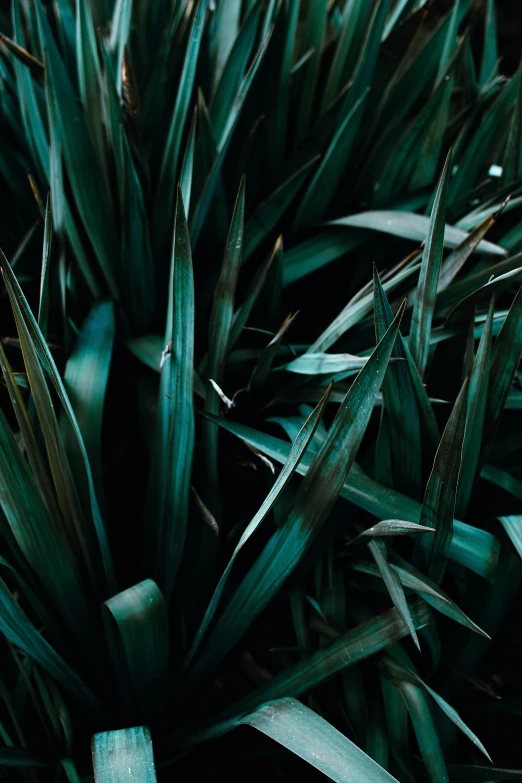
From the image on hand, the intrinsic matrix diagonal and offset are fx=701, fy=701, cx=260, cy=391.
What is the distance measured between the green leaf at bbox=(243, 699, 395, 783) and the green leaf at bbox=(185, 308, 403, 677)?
119 mm

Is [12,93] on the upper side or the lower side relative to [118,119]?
upper

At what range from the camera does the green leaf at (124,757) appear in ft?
1.85

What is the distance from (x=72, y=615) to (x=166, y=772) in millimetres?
202

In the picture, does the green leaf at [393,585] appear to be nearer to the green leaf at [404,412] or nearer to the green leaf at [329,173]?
the green leaf at [404,412]

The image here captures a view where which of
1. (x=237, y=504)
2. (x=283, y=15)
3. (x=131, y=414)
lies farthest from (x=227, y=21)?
(x=237, y=504)

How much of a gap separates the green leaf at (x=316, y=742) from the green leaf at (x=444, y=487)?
217 millimetres

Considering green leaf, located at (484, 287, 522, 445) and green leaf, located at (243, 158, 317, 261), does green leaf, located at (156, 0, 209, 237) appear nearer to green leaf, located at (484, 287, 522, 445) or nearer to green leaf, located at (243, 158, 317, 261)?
green leaf, located at (243, 158, 317, 261)

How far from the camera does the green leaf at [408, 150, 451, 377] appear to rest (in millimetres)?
741

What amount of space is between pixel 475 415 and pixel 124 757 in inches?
18.6

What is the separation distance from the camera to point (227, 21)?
123 centimetres

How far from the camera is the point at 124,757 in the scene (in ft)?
1.92

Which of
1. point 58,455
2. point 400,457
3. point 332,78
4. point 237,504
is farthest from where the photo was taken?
point 332,78

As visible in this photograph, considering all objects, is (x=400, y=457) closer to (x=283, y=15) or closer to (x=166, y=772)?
(x=166, y=772)

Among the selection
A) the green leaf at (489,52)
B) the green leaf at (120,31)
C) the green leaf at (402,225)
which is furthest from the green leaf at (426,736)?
the green leaf at (489,52)
